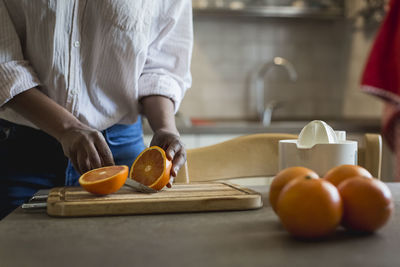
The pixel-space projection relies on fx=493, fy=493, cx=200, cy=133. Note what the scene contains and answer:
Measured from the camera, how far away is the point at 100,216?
69 centimetres

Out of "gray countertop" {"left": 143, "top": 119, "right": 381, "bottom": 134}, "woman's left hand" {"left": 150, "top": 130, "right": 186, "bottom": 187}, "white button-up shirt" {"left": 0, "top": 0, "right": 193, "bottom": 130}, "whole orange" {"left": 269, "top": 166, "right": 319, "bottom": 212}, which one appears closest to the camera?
"whole orange" {"left": 269, "top": 166, "right": 319, "bottom": 212}

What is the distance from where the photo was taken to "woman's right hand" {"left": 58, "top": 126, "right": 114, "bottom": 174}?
834 mm

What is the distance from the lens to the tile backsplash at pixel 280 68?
290cm

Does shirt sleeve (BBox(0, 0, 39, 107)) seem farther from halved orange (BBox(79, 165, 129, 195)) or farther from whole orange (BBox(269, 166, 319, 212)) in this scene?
whole orange (BBox(269, 166, 319, 212))

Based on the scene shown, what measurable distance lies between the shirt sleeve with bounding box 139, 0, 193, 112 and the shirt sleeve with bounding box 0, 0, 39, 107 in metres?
0.27

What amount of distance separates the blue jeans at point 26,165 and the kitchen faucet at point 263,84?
1.91 m

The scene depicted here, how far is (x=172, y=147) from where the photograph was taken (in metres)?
0.91

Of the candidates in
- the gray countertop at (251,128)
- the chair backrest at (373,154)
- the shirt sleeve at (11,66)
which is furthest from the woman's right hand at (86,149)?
the gray countertop at (251,128)

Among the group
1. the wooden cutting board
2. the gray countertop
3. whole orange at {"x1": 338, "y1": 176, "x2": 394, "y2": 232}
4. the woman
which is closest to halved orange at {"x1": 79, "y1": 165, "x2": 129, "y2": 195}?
the wooden cutting board

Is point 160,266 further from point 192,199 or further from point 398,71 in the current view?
point 398,71

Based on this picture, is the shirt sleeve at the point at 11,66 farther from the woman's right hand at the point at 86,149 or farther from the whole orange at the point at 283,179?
the whole orange at the point at 283,179

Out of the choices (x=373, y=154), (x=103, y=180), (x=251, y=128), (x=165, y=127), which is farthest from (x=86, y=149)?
(x=251, y=128)

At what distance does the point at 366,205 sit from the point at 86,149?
1.57ft

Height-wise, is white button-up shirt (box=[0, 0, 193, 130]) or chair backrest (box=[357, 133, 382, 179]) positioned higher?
white button-up shirt (box=[0, 0, 193, 130])
